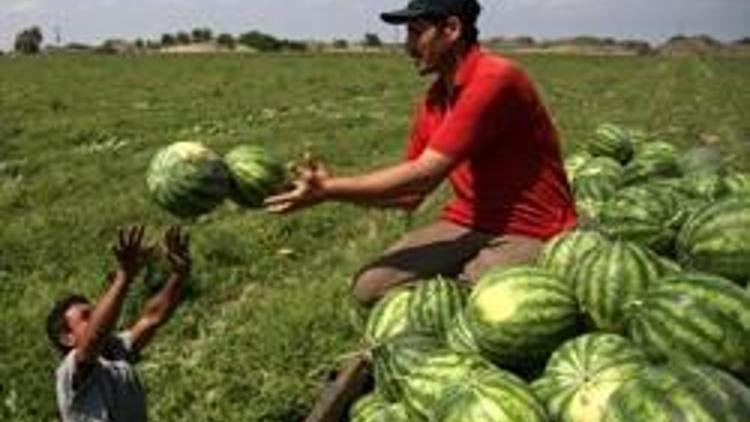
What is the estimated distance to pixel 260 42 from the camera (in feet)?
346

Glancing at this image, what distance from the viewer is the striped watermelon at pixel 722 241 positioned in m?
4.69

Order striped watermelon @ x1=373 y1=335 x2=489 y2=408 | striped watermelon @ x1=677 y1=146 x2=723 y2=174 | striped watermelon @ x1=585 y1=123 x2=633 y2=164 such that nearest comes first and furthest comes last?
striped watermelon @ x1=373 y1=335 x2=489 y2=408 → striped watermelon @ x1=677 y1=146 x2=723 y2=174 → striped watermelon @ x1=585 y1=123 x2=633 y2=164

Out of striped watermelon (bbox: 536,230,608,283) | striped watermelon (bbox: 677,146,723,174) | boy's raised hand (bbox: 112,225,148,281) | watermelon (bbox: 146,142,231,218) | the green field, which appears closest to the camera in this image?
striped watermelon (bbox: 536,230,608,283)

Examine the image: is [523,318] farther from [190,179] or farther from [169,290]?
[169,290]

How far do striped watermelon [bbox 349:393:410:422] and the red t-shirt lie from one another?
4.89 ft

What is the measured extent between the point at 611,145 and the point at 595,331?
4.50m

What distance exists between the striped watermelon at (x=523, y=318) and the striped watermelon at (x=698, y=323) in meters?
0.33

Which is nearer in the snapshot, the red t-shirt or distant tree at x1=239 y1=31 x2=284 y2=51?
the red t-shirt

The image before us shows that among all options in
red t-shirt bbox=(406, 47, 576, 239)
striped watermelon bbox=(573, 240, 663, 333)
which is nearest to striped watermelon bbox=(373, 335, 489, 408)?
striped watermelon bbox=(573, 240, 663, 333)

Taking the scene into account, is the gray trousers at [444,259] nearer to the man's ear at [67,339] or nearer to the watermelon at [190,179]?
the watermelon at [190,179]

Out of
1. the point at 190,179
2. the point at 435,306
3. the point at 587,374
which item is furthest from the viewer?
the point at 190,179

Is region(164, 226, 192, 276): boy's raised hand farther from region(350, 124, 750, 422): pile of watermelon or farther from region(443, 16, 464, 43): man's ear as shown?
region(443, 16, 464, 43): man's ear

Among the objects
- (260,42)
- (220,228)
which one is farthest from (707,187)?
(260,42)

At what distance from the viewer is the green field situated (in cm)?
762
